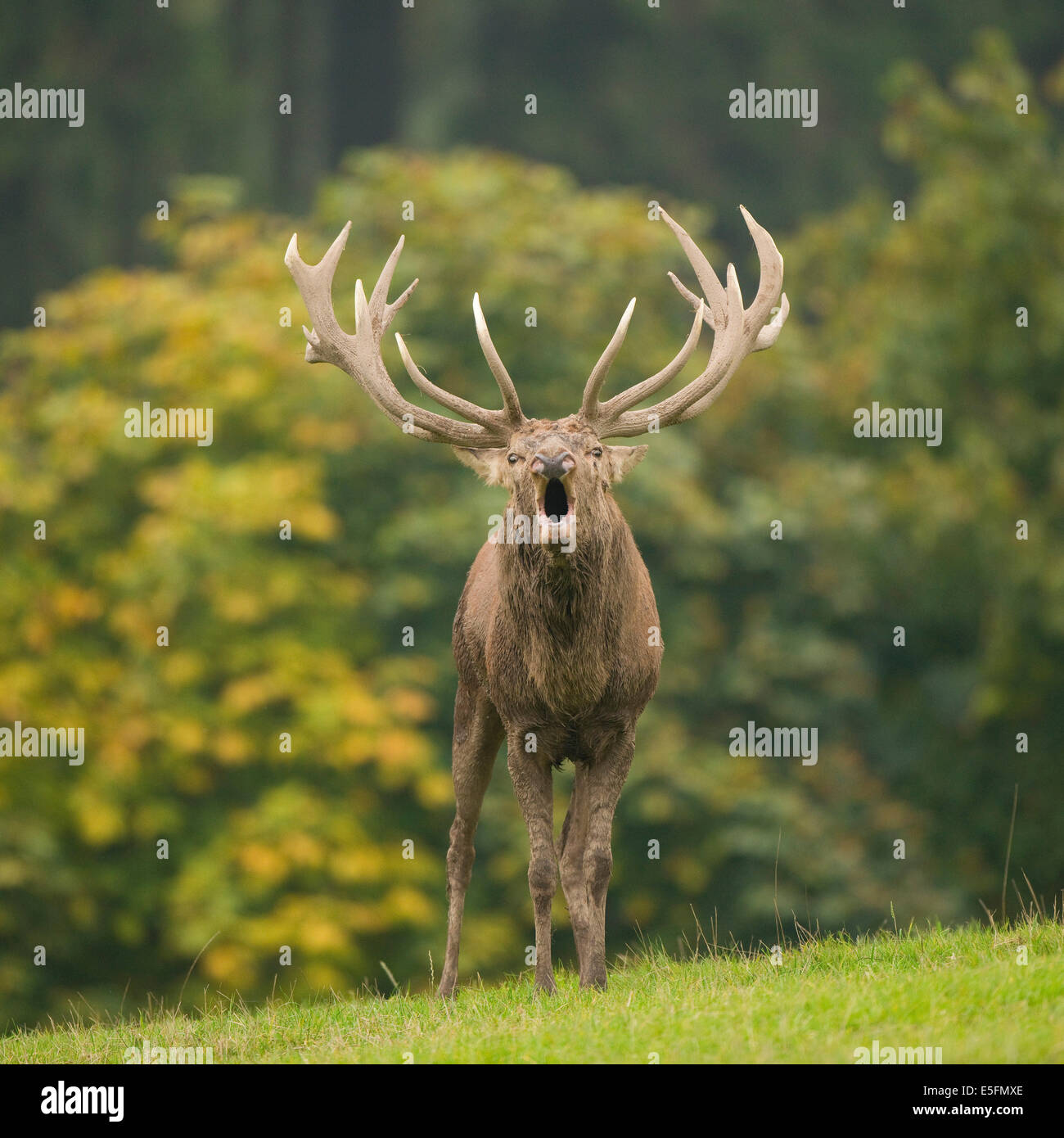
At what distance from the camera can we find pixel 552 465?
7.32 meters

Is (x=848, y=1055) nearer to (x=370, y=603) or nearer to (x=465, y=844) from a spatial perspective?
(x=465, y=844)

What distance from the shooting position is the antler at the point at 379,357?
809cm

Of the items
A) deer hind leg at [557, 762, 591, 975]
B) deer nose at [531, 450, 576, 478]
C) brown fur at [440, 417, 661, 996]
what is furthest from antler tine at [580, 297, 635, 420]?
deer hind leg at [557, 762, 591, 975]

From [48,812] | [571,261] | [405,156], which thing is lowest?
[48,812]

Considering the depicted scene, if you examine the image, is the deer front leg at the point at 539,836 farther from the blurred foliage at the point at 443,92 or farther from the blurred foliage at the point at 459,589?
the blurred foliage at the point at 443,92

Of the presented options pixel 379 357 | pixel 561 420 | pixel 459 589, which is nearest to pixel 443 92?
pixel 459 589

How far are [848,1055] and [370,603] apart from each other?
11880 millimetres

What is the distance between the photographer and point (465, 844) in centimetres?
884

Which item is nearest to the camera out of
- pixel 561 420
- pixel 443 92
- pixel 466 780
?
pixel 561 420

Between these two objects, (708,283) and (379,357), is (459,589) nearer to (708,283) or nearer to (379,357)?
(379,357)

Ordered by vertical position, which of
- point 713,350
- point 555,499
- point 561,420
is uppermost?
Result: point 713,350

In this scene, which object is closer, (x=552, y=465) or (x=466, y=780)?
(x=552, y=465)

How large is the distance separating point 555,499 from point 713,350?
1.50 meters

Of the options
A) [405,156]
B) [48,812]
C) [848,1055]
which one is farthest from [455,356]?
[848,1055]
